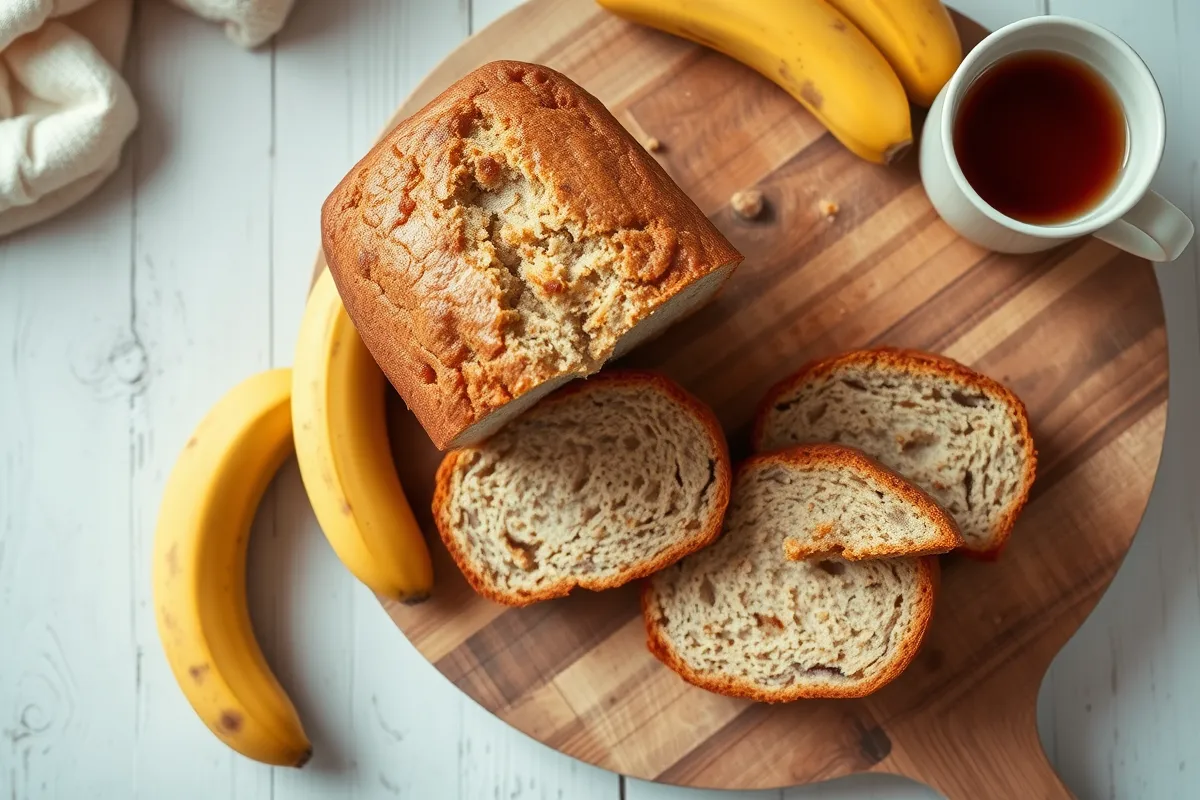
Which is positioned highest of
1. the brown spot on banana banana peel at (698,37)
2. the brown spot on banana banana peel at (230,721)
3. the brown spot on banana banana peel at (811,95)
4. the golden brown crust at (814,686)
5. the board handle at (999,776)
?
the brown spot on banana banana peel at (698,37)

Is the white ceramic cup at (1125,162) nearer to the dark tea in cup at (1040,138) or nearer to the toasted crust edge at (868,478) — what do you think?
the dark tea in cup at (1040,138)

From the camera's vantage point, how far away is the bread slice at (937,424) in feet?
6.07

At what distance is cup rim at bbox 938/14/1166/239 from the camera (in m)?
1.71

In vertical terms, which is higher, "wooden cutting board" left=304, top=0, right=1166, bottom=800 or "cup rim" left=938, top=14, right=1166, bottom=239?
"cup rim" left=938, top=14, right=1166, bottom=239

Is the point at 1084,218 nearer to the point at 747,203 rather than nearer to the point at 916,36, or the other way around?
the point at 916,36

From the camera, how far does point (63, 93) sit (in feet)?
6.76

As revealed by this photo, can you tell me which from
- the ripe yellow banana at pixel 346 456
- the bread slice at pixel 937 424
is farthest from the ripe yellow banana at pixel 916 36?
the ripe yellow banana at pixel 346 456

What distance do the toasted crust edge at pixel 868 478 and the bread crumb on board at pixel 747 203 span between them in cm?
49

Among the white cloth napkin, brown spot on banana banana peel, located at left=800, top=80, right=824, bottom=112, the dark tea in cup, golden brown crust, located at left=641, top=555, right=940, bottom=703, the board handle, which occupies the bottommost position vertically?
the board handle

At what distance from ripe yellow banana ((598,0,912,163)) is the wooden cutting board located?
109 mm

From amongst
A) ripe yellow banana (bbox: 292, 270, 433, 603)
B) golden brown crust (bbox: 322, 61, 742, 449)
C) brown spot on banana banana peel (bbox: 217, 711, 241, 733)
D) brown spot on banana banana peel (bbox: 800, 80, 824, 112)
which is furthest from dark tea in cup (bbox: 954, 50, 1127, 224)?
brown spot on banana banana peel (bbox: 217, 711, 241, 733)

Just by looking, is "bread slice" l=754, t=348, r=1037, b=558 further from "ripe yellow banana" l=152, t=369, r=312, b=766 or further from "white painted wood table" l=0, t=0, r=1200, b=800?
"ripe yellow banana" l=152, t=369, r=312, b=766

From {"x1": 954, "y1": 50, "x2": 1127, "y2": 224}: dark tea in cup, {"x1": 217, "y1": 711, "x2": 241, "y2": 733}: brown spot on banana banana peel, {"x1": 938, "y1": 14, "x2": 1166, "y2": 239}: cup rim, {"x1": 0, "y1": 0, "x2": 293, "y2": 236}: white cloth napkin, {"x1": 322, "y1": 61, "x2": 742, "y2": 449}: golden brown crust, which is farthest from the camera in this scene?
{"x1": 0, "y1": 0, "x2": 293, "y2": 236}: white cloth napkin

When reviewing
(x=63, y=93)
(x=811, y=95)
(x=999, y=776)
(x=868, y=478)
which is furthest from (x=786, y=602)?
(x=63, y=93)
